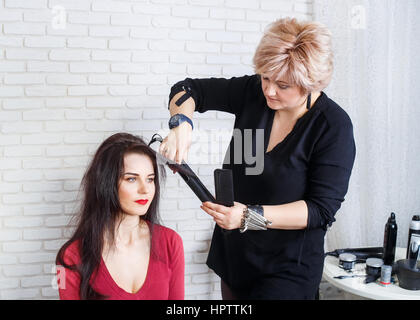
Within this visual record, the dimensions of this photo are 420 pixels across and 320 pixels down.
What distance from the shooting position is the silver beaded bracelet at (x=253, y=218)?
139 centimetres

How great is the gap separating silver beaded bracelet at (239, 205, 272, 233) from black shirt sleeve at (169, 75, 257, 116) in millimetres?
441

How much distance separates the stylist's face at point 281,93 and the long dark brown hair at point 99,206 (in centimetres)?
47

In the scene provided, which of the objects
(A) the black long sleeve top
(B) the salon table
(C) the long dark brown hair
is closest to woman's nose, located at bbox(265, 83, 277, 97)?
(A) the black long sleeve top

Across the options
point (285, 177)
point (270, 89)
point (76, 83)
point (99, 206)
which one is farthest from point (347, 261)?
point (76, 83)

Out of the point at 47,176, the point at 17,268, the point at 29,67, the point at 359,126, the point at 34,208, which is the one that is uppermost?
the point at 29,67

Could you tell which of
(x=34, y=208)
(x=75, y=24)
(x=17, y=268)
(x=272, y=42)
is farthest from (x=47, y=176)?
(x=272, y=42)

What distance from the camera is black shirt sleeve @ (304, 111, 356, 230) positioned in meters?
1.43

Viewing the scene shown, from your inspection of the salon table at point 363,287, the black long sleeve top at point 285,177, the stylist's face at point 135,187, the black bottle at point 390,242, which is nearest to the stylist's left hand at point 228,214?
the black long sleeve top at point 285,177

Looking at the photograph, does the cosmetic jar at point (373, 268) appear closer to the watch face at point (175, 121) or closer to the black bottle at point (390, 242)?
the black bottle at point (390, 242)

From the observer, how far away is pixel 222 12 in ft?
7.13

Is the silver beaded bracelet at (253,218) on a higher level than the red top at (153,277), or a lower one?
higher

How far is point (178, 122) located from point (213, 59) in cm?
77

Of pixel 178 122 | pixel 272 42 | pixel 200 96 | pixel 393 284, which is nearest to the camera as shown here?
pixel 272 42
